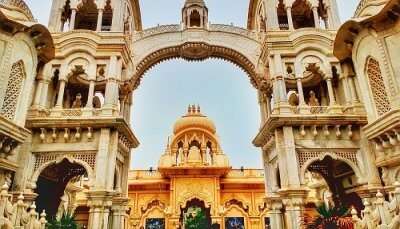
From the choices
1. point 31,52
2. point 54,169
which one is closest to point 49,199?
point 54,169

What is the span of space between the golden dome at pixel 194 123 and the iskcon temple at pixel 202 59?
8.04 meters

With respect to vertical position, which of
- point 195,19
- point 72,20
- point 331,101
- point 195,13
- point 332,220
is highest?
point 195,13

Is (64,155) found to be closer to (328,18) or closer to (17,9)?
(17,9)

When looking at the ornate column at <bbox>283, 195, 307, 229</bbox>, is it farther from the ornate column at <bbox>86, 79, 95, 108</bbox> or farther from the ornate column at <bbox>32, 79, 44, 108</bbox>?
the ornate column at <bbox>32, 79, 44, 108</bbox>

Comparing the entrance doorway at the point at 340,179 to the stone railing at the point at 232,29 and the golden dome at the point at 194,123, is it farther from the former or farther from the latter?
the golden dome at the point at 194,123

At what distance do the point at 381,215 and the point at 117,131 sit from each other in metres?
9.83

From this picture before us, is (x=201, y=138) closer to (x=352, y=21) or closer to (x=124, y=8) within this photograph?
(x=124, y=8)

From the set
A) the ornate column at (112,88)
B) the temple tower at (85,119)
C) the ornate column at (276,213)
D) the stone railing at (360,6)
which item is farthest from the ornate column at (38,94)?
the stone railing at (360,6)

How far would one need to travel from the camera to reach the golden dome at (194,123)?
1043 inches

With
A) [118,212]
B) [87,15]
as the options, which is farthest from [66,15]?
[118,212]

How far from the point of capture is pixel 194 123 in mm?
26531

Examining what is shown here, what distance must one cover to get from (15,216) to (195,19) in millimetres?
15499

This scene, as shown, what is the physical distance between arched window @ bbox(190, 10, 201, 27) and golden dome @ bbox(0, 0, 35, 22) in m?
9.58

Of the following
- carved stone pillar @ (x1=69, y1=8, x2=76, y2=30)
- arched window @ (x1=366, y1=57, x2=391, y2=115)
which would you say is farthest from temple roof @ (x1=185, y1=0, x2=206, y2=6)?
arched window @ (x1=366, y1=57, x2=391, y2=115)
